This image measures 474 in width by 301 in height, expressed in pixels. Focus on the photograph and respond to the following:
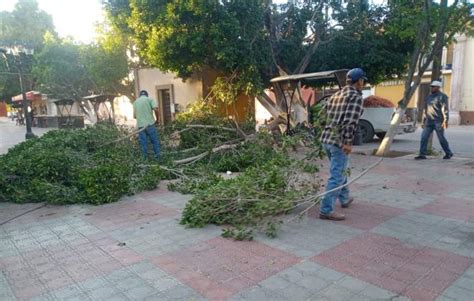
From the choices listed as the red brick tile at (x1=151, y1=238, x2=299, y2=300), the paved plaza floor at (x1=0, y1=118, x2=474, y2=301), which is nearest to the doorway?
the paved plaza floor at (x1=0, y1=118, x2=474, y2=301)

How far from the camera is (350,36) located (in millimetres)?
11336

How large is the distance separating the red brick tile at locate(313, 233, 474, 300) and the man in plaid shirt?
77cm

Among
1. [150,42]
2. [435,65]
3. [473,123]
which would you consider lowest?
[473,123]

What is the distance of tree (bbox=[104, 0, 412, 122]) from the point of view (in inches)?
374

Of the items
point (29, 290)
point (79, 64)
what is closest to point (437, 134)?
point (29, 290)

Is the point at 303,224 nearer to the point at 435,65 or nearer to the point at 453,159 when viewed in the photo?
the point at 453,159

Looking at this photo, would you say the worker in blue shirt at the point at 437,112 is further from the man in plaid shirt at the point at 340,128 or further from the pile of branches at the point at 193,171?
the man in plaid shirt at the point at 340,128

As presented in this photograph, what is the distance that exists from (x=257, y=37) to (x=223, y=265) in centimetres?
842

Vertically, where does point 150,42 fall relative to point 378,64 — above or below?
above

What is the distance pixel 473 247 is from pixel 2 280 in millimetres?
4543

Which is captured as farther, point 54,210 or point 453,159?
point 453,159

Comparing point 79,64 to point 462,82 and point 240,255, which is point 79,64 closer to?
point 240,255

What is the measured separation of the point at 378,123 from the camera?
12.9 m

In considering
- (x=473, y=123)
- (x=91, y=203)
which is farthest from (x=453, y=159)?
(x=473, y=123)
